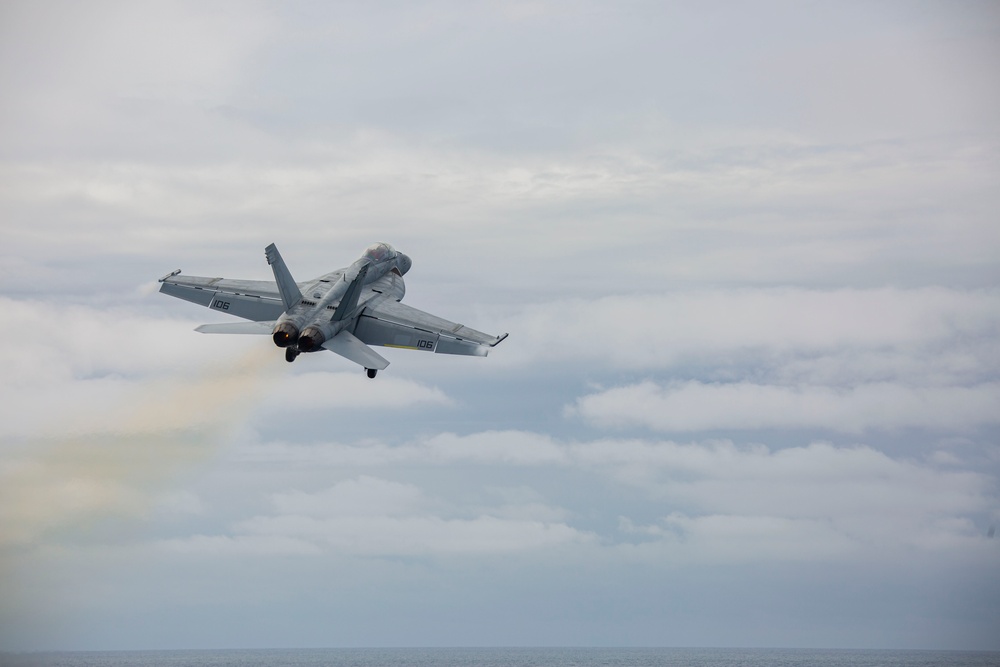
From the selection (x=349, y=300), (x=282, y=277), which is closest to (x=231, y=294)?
(x=282, y=277)

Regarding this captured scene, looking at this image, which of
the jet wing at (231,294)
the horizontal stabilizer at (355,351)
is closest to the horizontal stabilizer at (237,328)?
the horizontal stabilizer at (355,351)

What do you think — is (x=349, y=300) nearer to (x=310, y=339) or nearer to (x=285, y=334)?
(x=310, y=339)

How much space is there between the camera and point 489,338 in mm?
79938

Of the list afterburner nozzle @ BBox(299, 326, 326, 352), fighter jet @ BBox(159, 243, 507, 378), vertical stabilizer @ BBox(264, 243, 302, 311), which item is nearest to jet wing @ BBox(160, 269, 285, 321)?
fighter jet @ BBox(159, 243, 507, 378)

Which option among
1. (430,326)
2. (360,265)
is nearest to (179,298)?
(360,265)

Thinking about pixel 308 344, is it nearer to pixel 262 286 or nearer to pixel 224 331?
pixel 224 331

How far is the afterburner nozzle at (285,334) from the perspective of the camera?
7294 centimetres

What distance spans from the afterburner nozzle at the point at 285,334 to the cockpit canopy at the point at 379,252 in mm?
17546

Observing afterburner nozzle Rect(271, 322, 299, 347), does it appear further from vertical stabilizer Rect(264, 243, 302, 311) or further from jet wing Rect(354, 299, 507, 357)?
jet wing Rect(354, 299, 507, 357)

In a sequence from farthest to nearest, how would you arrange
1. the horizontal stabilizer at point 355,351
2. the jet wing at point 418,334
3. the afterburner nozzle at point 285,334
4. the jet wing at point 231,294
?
the jet wing at point 231,294
the jet wing at point 418,334
the horizontal stabilizer at point 355,351
the afterburner nozzle at point 285,334

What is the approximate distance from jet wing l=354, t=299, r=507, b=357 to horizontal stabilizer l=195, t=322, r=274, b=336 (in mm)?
8309

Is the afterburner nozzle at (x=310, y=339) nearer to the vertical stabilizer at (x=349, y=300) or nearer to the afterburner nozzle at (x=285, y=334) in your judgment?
the afterburner nozzle at (x=285, y=334)

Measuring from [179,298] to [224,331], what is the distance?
1414 cm

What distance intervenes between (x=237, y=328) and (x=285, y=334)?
11.3 feet
